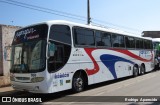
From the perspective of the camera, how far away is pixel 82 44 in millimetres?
13844

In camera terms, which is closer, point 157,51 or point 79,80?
point 79,80

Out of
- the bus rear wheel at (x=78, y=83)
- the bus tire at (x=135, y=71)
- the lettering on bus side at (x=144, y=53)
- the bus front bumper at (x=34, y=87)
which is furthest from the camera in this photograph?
the lettering on bus side at (x=144, y=53)

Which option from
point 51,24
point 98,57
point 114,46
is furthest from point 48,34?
point 114,46

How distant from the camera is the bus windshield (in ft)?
37.4

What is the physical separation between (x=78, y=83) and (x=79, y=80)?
17 cm

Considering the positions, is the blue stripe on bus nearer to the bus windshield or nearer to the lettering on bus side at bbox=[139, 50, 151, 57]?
the bus windshield

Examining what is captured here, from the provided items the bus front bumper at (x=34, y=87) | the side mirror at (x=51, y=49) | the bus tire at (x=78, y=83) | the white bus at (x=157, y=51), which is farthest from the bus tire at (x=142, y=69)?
the bus front bumper at (x=34, y=87)

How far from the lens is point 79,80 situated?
1347cm

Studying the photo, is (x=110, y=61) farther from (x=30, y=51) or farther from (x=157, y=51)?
(x=157, y=51)

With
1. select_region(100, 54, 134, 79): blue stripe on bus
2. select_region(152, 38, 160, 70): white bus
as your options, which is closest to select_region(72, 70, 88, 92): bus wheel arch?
select_region(100, 54, 134, 79): blue stripe on bus

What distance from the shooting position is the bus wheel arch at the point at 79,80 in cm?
1312

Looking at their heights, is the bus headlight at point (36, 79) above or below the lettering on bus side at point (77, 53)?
below

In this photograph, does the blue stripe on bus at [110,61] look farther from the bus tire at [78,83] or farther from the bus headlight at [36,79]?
the bus headlight at [36,79]

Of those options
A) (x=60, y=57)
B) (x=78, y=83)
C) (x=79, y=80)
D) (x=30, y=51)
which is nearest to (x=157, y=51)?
(x=79, y=80)
